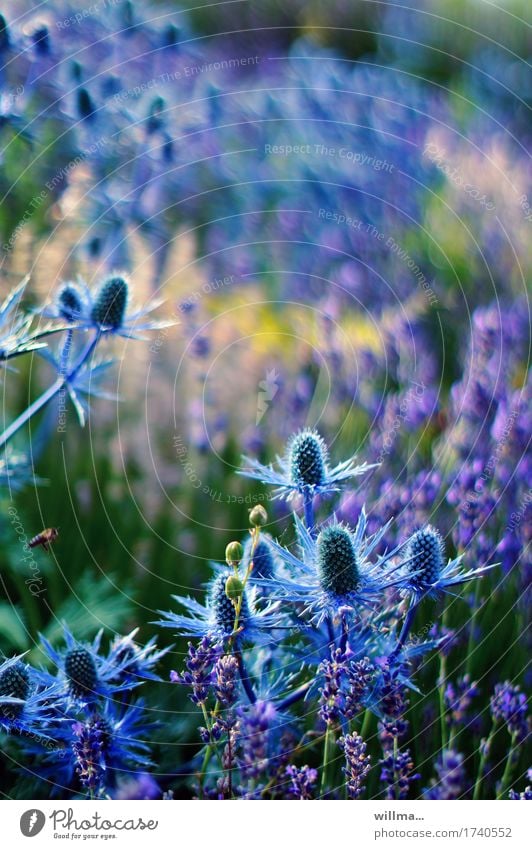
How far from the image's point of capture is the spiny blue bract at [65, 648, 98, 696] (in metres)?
1.00

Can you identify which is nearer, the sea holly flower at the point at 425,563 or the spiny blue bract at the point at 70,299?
the sea holly flower at the point at 425,563

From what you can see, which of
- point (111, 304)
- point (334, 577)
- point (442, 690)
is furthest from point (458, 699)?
point (111, 304)

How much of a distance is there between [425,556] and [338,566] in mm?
100

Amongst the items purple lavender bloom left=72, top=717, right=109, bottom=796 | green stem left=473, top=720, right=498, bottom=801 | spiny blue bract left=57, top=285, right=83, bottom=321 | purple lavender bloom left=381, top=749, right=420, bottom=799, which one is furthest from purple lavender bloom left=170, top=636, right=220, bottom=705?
spiny blue bract left=57, top=285, right=83, bottom=321

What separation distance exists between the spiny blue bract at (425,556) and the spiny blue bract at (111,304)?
448mm

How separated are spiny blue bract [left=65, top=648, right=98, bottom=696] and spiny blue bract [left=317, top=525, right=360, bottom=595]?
0.28 metres

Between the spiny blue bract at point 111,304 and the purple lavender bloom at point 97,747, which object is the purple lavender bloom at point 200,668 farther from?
the spiny blue bract at point 111,304

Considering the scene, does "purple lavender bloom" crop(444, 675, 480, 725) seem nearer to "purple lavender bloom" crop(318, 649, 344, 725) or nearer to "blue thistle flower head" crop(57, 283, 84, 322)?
"purple lavender bloom" crop(318, 649, 344, 725)

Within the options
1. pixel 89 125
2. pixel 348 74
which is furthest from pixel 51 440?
pixel 348 74

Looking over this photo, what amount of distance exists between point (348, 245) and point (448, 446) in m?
0.83

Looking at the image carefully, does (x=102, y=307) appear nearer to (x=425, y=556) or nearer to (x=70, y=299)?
(x=70, y=299)

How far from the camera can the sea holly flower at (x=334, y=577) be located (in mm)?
949

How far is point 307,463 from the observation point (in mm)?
1021

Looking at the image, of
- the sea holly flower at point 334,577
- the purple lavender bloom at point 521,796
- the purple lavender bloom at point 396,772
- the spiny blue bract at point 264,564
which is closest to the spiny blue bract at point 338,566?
the sea holly flower at point 334,577
